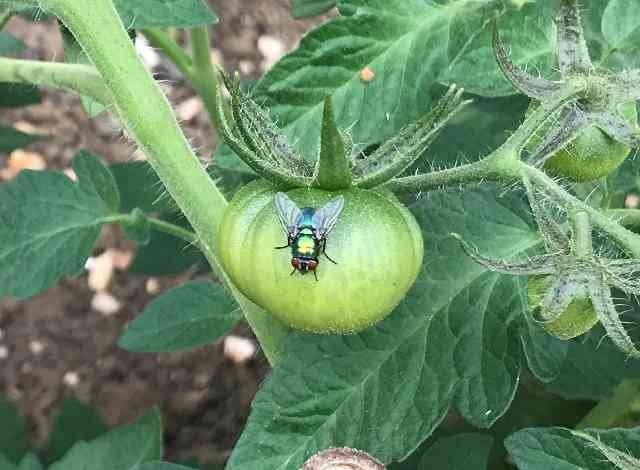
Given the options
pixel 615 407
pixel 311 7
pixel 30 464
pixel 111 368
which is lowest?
pixel 111 368

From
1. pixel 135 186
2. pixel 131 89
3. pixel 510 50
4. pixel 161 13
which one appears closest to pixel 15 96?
pixel 135 186

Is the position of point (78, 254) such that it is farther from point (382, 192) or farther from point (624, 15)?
point (624, 15)

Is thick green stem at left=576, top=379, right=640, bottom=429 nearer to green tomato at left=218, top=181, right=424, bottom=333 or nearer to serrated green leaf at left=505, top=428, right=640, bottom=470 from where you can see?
serrated green leaf at left=505, top=428, right=640, bottom=470

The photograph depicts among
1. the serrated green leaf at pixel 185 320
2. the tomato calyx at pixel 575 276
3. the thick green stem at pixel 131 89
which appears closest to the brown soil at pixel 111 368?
the serrated green leaf at pixel 185 320

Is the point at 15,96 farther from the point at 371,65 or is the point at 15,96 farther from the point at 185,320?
the point at 371,65

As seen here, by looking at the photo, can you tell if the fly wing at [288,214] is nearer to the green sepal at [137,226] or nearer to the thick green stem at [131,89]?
the thick green stem at [131,89]

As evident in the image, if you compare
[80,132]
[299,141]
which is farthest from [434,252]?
[80,132]
